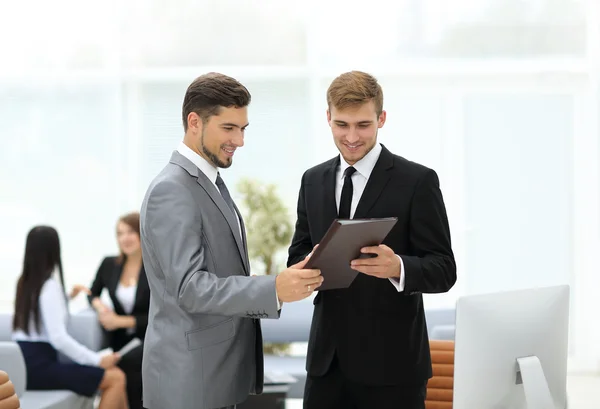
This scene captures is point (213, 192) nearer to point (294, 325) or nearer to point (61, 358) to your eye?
point (61, 358)

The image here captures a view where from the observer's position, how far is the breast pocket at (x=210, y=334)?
228cm

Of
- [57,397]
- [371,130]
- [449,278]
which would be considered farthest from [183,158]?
[57,397]

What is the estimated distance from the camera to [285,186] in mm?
7969

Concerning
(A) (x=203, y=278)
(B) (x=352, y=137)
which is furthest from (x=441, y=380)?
(A) (x=203, y=278)

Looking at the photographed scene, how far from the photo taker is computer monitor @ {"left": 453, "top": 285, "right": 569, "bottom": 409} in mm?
2240

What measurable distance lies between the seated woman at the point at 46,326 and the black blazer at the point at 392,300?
290cm

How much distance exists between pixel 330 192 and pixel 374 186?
16 cm

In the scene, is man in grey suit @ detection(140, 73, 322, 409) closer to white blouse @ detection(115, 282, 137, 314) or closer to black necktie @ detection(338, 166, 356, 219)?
black necktie @ detection(338, 166, 356, 219)

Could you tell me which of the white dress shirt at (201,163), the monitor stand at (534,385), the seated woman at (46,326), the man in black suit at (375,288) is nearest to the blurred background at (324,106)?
the seated woman at (46,326)

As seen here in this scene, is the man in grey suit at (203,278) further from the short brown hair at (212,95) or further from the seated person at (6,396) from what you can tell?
the seated person at (6,396)

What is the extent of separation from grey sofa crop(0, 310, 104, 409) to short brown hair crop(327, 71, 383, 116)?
2.82 meters

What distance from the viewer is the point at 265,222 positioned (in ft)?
21.0

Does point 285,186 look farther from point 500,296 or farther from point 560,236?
point 500,296

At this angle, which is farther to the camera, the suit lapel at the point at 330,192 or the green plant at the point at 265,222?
the green plant at the point at 265,222
